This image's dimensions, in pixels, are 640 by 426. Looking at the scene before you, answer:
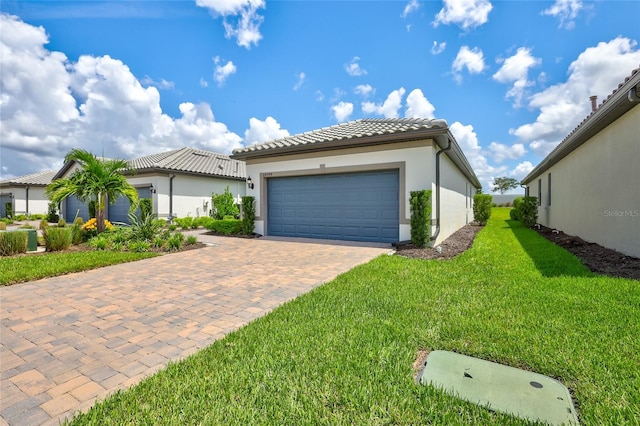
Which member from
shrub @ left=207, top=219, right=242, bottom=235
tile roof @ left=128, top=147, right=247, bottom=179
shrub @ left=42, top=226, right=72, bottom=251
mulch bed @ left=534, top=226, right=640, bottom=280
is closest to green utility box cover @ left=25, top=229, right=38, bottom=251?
shrub @ left=42, top=226, right=72, bottom=251

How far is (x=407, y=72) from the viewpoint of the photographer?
1145 centimetres

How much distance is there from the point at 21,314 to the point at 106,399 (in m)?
2.98

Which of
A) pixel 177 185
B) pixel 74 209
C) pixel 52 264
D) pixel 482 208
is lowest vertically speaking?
pixel 52 264

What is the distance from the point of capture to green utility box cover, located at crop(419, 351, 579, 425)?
1.97 m

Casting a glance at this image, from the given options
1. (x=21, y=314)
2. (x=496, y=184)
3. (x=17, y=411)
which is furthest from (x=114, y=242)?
(x=496, y=184)

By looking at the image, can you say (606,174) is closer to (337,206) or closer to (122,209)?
(337,206)

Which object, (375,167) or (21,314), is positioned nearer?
(21,314)

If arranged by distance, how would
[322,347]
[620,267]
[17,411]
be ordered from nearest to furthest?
[17,411], [322,347], [620,267]

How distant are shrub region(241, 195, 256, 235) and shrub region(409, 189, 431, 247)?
648 centimetres

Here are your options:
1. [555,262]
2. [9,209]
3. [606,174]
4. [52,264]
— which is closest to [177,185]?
[52,264]

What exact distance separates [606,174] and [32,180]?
40.1 meters

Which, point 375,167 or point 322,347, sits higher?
point 375,167

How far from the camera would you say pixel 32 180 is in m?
27.5

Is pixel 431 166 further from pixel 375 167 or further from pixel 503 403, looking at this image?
pixel 503 403
